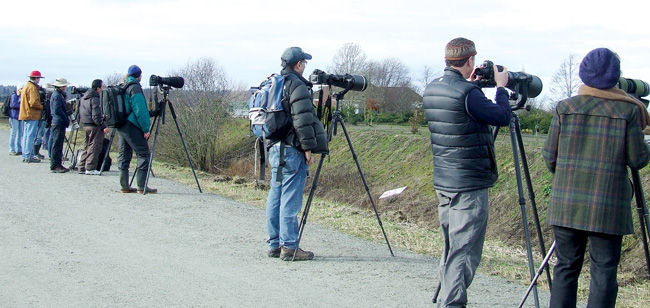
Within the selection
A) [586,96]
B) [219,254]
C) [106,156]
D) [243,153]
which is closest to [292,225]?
[219,254]

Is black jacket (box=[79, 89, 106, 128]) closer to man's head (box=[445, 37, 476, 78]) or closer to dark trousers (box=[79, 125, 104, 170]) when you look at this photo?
dark trousers (box=[79, 125, 104, 170])

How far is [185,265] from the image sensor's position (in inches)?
241

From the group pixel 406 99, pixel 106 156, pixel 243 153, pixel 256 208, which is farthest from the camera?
pixel 406 99

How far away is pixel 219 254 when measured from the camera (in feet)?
21.6

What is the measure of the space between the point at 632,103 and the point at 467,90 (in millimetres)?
986

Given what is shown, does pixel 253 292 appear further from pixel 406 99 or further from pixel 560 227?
pixel 406 99

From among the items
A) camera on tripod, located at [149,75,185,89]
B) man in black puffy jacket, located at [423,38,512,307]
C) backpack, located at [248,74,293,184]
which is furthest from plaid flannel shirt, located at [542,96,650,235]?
camera on tripod, located at [149,75,185,89]

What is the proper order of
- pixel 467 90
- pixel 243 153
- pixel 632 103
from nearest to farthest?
pixel 632 103, pixel 467 90, pixel 243 153

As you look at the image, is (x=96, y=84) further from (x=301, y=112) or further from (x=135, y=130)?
(x=301, y=112)

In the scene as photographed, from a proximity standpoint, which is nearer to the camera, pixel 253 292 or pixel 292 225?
pixel 253 292

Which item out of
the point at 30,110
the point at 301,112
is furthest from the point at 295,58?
the point at 30,110

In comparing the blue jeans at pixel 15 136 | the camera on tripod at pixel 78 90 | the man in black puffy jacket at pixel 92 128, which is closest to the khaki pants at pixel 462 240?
the man in black puffy jacket at pixel 92 128

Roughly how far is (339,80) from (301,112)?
70 centimetres

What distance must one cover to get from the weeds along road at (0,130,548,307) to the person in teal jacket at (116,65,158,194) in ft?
3.36
